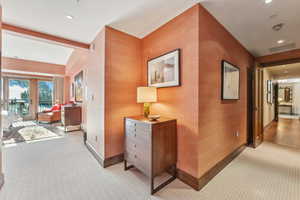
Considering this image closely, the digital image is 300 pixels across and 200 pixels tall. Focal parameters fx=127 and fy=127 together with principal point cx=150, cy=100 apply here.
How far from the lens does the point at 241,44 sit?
9.86 ft

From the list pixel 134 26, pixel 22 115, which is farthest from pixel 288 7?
pixel 22 115

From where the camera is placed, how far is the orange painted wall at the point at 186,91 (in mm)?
1806

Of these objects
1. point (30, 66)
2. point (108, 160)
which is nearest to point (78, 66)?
point (30, 66)

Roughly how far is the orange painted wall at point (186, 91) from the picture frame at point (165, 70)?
8 centimetres

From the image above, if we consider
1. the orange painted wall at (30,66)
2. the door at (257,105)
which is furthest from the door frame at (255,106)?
the orange painted wall at (30,66)

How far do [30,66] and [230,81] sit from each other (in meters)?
7.98

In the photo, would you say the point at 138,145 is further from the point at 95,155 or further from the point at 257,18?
the point at 257,18

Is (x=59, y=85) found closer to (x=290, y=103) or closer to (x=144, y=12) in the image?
(x=144, y=12)

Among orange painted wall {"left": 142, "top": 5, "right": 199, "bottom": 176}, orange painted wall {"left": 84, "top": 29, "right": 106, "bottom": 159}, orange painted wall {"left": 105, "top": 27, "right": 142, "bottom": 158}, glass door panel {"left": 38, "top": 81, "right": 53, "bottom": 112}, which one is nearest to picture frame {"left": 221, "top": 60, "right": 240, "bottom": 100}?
orange painted wall {"left": 142, "top": 5, "right": 199, "bottom": 176}

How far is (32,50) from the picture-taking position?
15.9 ft

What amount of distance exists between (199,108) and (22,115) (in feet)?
30.7

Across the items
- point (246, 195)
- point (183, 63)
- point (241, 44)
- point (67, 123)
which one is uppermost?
point (241, 44)

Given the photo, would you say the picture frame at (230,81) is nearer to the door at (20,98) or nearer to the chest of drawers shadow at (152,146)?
the chest of drawers shadow at (152,146)

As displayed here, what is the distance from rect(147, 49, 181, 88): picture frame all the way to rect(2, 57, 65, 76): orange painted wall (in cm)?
636
